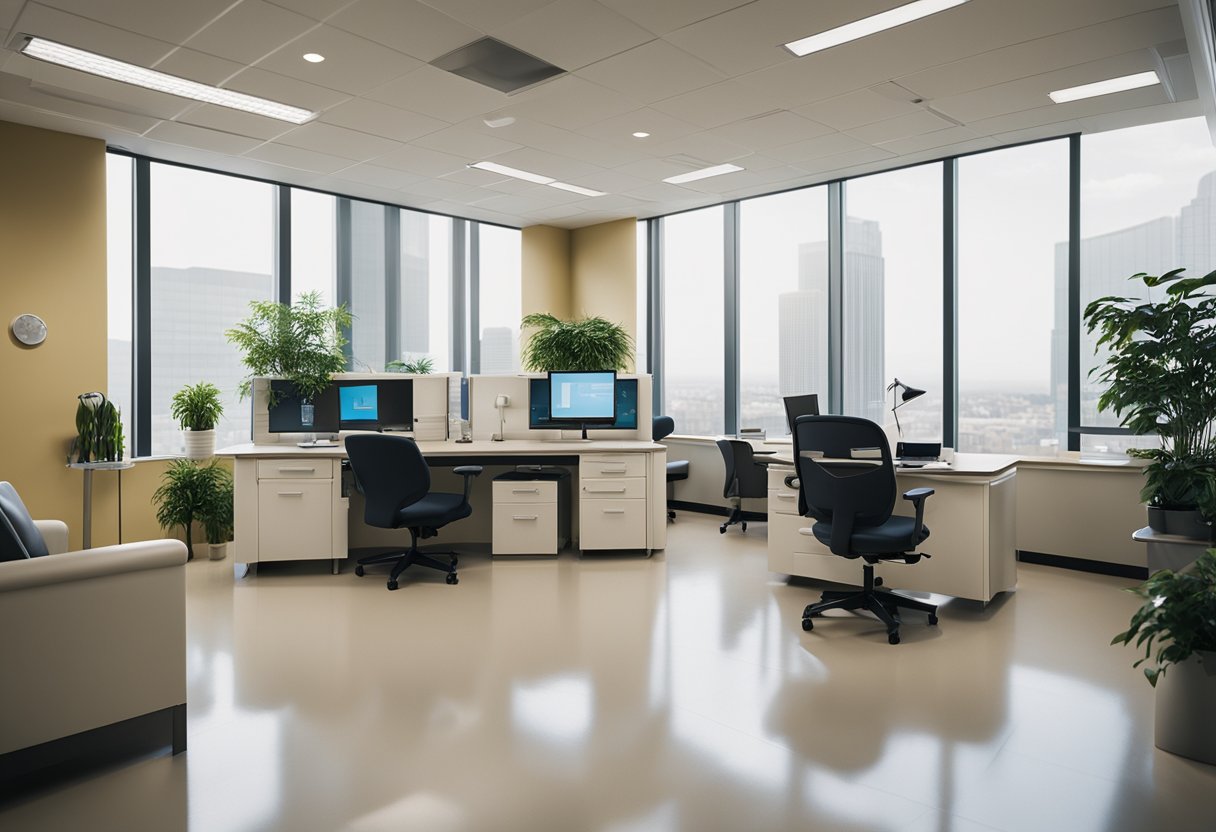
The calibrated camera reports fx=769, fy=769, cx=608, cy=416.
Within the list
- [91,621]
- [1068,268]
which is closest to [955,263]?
[1068,268]

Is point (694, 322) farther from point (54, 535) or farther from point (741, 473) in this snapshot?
point (54, 535)

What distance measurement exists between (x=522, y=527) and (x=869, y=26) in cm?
375

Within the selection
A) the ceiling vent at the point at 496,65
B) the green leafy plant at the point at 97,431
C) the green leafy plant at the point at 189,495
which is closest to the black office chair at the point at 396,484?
the green leafy plant at the point at 189,495

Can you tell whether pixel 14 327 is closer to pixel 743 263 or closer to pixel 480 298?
pixel 480 298

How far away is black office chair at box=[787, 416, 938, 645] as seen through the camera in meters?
3.78

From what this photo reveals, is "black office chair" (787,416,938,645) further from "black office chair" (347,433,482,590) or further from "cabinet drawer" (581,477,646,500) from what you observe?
"black office chair" (347,433,482,590)

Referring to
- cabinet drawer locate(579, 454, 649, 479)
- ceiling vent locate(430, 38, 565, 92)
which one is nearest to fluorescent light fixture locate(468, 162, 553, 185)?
ceiling vent locate(430, 38, 565, 92)

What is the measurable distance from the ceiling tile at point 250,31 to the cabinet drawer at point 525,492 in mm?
3009

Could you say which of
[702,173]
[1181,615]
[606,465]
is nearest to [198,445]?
[606,465]

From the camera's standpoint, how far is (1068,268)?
5.61 metres

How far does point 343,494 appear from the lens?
5.21 m

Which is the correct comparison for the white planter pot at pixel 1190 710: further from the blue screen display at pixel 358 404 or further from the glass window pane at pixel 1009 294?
the blue screen display at pixel 358 404

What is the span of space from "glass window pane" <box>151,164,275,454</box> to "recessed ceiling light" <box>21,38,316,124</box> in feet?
5.78

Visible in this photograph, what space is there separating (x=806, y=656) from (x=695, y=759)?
46.7 inches
